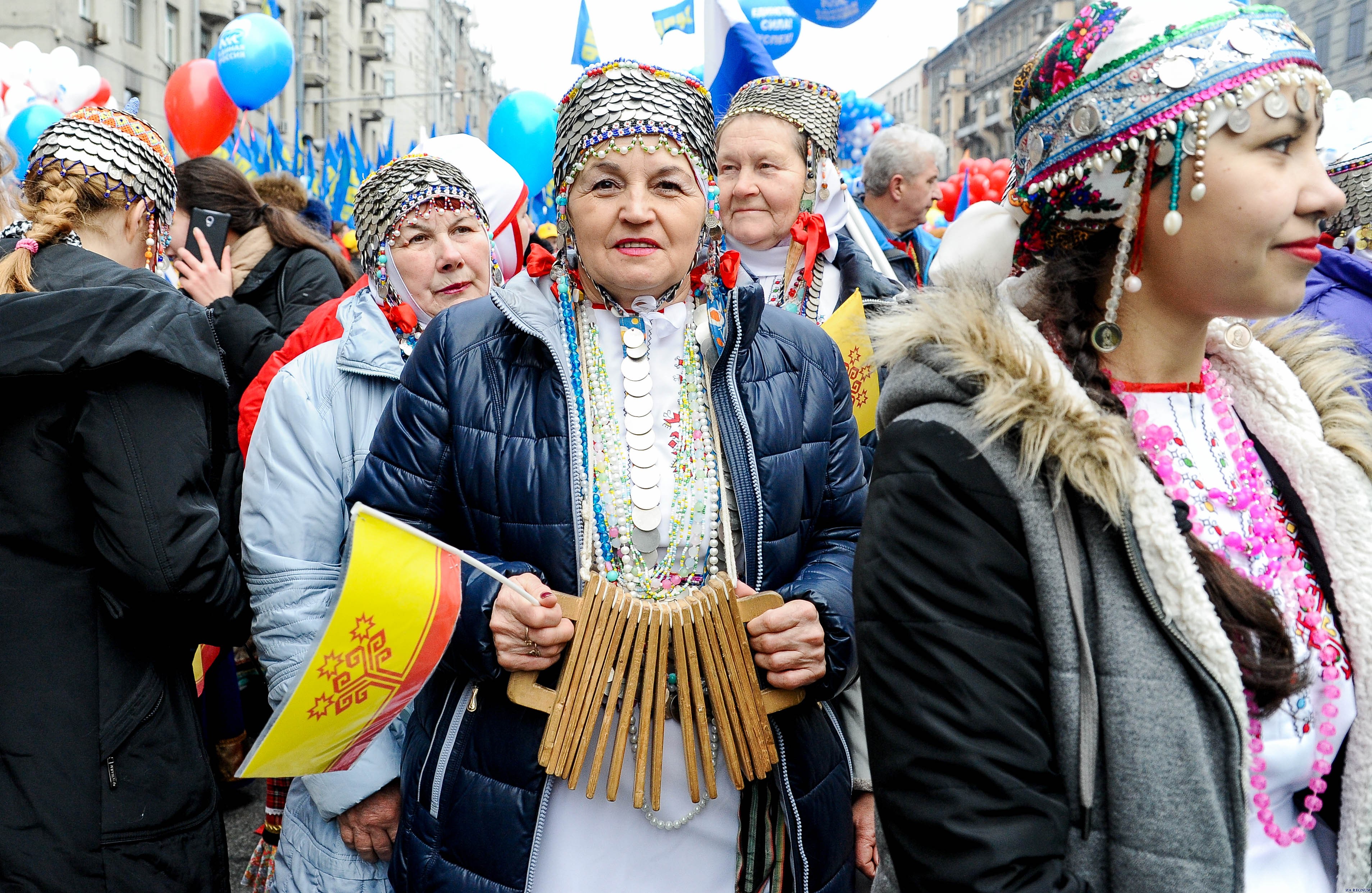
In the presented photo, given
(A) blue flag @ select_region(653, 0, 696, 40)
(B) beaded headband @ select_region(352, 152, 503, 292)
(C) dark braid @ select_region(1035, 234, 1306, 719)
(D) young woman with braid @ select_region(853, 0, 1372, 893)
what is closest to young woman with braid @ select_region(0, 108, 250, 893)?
(B) beaded headband @ select_region(352, 152, 503, 292)

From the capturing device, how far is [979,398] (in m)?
1.37

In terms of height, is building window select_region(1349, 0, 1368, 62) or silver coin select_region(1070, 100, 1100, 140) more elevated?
building window select_region(1349, 0, 1368, 62)

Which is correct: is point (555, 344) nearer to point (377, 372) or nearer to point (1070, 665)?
point (377, 372)

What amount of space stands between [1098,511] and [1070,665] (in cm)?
21

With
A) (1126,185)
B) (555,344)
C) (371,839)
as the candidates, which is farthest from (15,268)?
(1126,185)

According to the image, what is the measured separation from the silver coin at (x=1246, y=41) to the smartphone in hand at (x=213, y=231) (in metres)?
4.11

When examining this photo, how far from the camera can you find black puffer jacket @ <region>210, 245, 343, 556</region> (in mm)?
3576

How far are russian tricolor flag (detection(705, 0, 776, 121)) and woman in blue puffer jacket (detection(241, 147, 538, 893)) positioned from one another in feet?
7.82

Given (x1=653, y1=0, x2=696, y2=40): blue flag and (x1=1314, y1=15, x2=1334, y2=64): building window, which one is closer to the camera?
(x1=653, y1=0, x2=696, y2=40): blue flag

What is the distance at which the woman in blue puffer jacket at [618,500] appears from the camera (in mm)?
1880

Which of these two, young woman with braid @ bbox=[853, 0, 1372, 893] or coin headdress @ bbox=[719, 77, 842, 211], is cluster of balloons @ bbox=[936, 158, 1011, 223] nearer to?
coin headdress @ bbox=[719, 77, 842, 211]

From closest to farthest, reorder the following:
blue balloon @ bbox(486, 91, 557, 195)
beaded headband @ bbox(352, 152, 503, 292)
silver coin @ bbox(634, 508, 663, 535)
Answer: silver coin @ bbox(634, 508, 663, 535) < beaded headband @ bbox(352, 152, 503, 292) < blue balloon @ bbox(486, 91, 557, 195)

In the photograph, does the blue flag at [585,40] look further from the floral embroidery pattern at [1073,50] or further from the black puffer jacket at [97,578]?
the floral embroidery pattern at [1073,50]

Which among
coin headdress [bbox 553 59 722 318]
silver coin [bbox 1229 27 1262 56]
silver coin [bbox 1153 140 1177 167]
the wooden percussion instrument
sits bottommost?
the wooden percussion instrument
